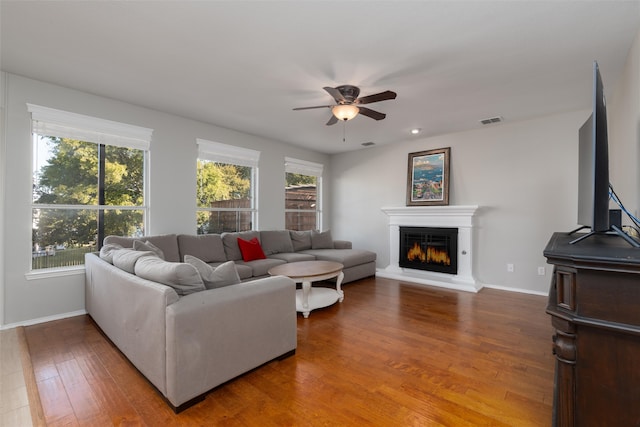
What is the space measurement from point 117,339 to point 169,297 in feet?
3.71

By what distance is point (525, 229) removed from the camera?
171 inches

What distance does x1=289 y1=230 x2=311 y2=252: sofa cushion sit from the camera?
5.46 meters

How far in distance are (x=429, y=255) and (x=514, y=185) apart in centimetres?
167

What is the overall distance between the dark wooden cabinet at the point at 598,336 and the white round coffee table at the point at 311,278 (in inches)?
98.4

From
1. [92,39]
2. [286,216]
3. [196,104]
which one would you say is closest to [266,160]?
[286,216]

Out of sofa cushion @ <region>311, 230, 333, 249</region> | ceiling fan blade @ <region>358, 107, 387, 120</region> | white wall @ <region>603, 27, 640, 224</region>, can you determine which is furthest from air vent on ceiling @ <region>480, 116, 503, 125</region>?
sofa cushion @ <region>311, 230, 333, 249</region>

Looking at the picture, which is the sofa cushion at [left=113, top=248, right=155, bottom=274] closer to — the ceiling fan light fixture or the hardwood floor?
the hardwood floor

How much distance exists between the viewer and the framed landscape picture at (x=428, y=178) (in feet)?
16.5

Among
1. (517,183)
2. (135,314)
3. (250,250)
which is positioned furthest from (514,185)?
(135,314)

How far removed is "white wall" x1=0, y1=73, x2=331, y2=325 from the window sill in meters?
0.02

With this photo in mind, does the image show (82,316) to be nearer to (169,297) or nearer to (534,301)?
(169,297)

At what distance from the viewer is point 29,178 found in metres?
3.11

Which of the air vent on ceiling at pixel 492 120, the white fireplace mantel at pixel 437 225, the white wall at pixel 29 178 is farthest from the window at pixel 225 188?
the air vent on ceiling at pixel 492 120

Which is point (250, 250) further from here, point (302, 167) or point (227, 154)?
point (302, 167)
